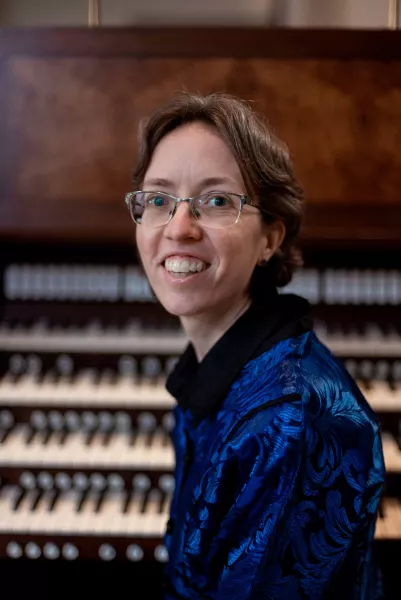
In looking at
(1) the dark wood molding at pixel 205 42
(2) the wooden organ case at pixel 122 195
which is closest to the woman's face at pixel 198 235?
(2) the wooden organ case at pixel 122 195

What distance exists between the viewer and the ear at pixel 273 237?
3.38 feet

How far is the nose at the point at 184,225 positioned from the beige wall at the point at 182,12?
2410 mm

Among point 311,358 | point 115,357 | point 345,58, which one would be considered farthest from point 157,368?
point 345,58

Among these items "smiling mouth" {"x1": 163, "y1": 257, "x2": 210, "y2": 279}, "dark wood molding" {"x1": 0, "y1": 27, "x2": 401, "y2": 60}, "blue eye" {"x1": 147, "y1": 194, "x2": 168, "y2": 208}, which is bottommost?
"smiling mouth" {"x1": 163, "y1": 257, "x2": 210, "y2": 279}

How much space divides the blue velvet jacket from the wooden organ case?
612 millimetres

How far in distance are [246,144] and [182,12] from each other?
2557 millimetres

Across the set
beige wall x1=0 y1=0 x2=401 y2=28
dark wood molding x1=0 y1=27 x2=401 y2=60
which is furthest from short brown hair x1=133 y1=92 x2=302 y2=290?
beige wall x1=0 y1=0 x2=401 y2=28

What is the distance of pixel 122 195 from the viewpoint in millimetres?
1645

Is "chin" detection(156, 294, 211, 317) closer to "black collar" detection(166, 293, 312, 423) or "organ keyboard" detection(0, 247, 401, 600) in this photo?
"black collar" detection(166, 293, 312, 423)

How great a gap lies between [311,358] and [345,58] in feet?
3.52

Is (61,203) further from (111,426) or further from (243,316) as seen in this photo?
(243,316)

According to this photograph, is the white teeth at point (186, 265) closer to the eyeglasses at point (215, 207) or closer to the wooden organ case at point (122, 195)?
the eyeglasses at point (215, 207)

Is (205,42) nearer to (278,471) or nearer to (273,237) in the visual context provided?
(273,237)

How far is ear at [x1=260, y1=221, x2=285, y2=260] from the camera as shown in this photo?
3.38 feet
